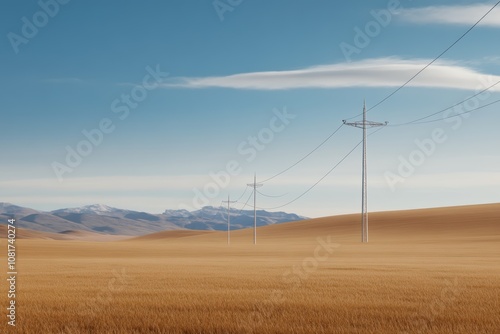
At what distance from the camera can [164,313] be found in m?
14.9

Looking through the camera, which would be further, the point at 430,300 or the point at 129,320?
the point at 430,300

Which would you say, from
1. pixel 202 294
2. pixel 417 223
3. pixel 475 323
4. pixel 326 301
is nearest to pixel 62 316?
pixel 202 294

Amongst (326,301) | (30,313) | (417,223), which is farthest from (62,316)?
(417,223)

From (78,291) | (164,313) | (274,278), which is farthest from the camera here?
(274,278)

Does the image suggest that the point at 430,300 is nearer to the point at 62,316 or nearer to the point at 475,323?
the point at 475,323

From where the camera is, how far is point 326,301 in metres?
17.1

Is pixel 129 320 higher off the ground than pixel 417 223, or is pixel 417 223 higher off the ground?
pixel 417 223

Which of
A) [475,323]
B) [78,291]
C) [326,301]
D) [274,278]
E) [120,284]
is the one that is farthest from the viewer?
[274,278]

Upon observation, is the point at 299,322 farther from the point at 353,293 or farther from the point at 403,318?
the point at 353,293

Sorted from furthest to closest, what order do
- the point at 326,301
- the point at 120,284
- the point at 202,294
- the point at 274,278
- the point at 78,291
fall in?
the point at 274,278
the point at 120,284
the point at 78,291
the point at 202,294
the point at 326,301

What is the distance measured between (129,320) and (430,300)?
8243 millimetres

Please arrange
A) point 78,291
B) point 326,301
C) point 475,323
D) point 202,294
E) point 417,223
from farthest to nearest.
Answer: point 417,223 → point 78,291 → point 202,294 → point 326,301 → point 475,323

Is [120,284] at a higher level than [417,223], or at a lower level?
lower

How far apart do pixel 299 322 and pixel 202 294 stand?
5862mm
